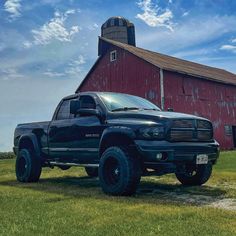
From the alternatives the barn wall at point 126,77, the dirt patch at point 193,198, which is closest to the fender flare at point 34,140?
the dirt patch at point 193,198

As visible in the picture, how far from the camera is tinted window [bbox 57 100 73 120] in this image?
905cm

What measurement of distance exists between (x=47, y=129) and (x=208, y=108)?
21.8 metres

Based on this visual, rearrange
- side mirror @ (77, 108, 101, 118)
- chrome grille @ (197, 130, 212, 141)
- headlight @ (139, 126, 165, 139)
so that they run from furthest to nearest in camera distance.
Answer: side mirror @ (77, 108, 101, 118), chrome grille @ (197, 130, 212, 141), headlight @ (139, 126, 165, 139)

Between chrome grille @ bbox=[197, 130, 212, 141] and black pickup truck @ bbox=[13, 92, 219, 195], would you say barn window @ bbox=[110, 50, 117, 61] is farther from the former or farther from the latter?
chrome grille @ bbox=[197, 130, 212, 141]

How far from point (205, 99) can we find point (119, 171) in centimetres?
2327

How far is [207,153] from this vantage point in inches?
285

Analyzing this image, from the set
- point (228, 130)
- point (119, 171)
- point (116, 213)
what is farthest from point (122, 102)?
point (228, 130)

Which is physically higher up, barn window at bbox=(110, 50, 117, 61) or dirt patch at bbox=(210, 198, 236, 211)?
barn window at bbox=(110, 50, 117, 61)

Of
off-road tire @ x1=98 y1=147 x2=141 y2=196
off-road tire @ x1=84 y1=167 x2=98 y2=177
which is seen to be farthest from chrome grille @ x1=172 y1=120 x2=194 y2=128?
off-road tire @ x1=84 y1=167 x2=98 y2=177

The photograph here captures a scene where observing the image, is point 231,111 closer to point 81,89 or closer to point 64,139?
point 81,89

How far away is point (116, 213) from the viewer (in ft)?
17.1

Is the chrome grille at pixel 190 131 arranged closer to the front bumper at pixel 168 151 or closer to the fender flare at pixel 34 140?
the front bumper at pixel 168 151

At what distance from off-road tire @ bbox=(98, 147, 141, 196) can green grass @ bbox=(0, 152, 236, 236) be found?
0.21 metres

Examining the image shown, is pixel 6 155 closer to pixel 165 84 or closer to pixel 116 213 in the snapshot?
pixel 165 84
